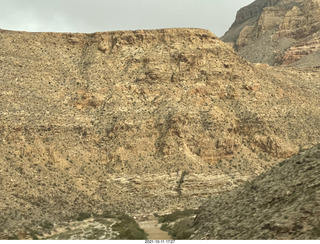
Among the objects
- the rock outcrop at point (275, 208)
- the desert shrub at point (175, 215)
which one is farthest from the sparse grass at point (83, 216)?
the rock outcrop at point (275, 208)

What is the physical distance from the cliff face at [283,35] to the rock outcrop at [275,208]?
7325cm

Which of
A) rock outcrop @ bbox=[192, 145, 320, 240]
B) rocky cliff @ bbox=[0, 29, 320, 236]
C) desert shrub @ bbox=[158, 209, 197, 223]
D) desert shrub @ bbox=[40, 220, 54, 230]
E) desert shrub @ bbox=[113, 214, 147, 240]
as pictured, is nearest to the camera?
rock outcrop @ bbox=[192, 145, 320, 240]

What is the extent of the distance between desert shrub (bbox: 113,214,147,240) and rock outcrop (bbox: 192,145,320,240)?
249 inches

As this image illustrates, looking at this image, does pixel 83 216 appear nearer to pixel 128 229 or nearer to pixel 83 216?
pixel 83 216

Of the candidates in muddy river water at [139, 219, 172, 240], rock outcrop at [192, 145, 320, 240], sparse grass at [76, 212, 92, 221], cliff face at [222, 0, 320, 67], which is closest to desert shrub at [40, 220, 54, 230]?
sparse grass at [76, 212, 92, 221]

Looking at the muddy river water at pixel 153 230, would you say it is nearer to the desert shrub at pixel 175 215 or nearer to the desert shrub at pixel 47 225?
the desert shrub at pixel 175 215

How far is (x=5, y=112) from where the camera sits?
4322cm

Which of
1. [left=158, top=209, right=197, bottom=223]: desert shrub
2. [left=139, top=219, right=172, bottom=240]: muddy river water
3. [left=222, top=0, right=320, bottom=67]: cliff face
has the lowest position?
[left=139, top=219, right=172, bottom=240]: muddy river water

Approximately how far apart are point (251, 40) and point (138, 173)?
82447mm

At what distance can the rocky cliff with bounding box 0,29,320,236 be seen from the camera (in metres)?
38.1

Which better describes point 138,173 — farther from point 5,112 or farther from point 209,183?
point 5,112

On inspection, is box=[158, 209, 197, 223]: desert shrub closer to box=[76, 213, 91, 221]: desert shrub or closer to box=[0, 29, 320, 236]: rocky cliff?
box=[0, 29, 320, 236]: rocky cliff

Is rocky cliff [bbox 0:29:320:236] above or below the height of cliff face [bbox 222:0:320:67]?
below

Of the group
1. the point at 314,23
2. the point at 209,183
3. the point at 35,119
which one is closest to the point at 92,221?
the point at 209,183
